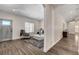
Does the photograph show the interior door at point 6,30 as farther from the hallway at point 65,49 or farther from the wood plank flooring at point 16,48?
the hallway at point 65,49

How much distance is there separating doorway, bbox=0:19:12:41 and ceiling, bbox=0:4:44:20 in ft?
1.15

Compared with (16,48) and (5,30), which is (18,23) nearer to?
(5,30)

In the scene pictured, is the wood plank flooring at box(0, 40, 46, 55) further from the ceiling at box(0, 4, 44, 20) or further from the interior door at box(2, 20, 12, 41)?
the ceiling at box(0, 4, 44, 20)

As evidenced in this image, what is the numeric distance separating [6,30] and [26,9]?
2.87 feet

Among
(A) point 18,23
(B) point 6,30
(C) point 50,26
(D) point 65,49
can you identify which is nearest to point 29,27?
(A) point 18,23

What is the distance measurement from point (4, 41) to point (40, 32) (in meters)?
1.14

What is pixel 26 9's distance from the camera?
2.54 meters

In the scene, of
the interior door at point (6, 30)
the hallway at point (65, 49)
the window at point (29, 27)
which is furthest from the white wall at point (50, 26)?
the interior door at point (6, 30)

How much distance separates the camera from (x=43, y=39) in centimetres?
304

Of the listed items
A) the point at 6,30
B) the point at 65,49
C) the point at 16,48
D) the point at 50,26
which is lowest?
the point at 65,49

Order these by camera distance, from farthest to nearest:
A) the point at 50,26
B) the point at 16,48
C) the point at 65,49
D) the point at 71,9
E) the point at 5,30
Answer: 1. the point at 50,26
2. the point at 65,49
3. the point at 71,9
4. the point at 16,48
5. the point at 5,30

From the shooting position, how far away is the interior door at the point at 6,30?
2.37 meters
